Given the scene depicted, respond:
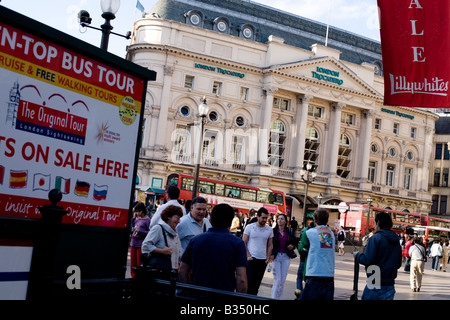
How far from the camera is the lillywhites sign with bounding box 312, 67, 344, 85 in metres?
54.4

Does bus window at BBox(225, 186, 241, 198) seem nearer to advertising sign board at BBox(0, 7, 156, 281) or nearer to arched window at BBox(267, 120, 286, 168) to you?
arched window at BBox(267, 120, 286, 168)

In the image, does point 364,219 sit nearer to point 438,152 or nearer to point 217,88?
point 217,88

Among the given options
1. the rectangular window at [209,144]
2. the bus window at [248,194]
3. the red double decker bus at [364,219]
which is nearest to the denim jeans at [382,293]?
the bus window at [248,194]

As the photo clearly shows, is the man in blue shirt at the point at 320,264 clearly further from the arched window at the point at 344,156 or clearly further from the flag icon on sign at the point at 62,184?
the arched window at the point at 344,156

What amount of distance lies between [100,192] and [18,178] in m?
0.89

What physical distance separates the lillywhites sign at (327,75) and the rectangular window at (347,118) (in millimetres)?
3997

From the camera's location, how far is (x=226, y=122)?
51.2 m

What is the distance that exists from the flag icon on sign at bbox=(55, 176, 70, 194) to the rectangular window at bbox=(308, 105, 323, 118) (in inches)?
2073

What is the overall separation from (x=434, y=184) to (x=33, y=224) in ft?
250

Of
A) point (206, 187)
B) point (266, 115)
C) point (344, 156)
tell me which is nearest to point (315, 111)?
point (344, 156)

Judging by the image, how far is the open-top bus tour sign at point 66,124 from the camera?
13.1 ft
